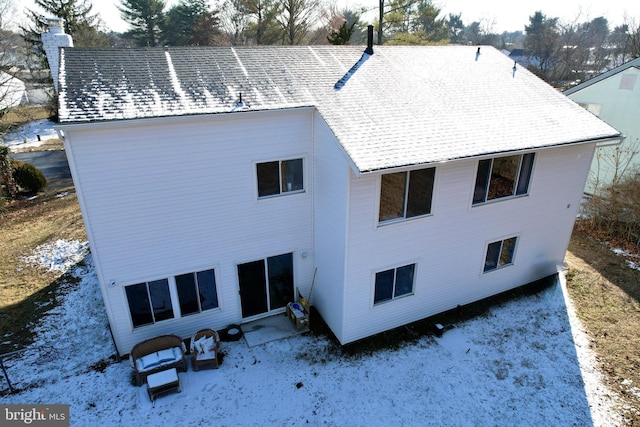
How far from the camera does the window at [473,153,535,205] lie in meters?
10.4

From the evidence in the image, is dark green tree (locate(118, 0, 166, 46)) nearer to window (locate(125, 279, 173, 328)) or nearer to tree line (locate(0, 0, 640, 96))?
tree line (locate(0, 0, 640, 96))

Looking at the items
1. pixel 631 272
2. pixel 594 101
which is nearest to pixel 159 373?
pixel 631 272

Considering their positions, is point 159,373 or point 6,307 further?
point 6,307

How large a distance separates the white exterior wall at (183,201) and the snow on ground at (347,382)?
1.54 metres

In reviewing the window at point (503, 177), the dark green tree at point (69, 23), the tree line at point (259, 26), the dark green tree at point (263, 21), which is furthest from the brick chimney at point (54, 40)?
the dark green tree at point (69, 23)

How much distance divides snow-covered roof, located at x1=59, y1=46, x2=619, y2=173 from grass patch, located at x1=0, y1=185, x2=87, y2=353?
282 inches

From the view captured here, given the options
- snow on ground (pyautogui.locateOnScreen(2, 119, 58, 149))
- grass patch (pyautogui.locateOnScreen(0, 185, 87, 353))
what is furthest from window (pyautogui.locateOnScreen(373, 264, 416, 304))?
snow on ground (pyautogui.locateOnScreen(2, 119, 58, 149))

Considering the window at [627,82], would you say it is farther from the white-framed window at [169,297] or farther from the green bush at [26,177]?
the green bush at [26,177]

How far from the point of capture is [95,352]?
10031mm

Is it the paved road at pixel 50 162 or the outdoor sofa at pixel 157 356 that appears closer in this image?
the outdoor sofa at pixel 157 356

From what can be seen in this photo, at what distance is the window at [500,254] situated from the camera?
11.7 m

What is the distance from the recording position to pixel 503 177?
1084 centimetres

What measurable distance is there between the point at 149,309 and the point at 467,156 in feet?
29.0

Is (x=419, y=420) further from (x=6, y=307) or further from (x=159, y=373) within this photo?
(x=6, y=307)
